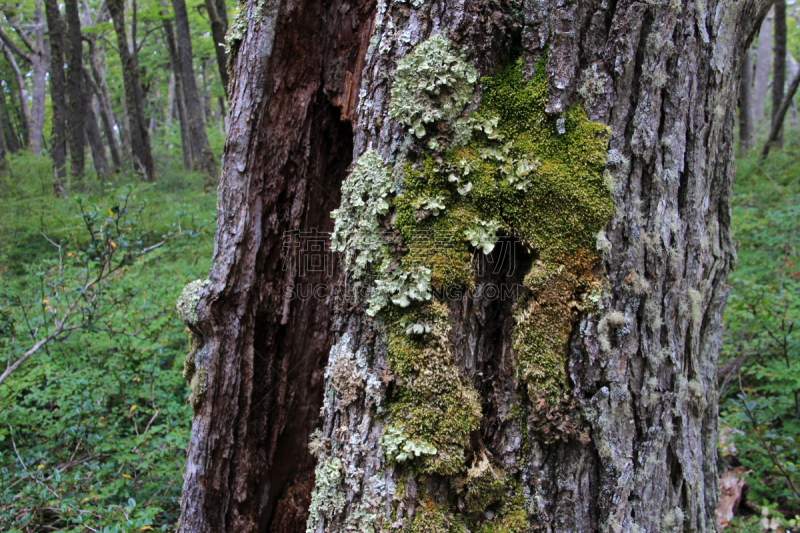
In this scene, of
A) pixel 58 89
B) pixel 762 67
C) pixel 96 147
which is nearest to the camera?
pixel 58 89

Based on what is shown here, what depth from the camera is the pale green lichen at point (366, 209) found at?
1.48 metres

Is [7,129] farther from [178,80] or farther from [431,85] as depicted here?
[431,85]

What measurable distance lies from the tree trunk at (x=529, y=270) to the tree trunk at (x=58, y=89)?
461 inches

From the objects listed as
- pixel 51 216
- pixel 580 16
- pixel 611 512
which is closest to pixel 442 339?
pixel 611 512

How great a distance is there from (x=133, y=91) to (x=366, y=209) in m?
13.7

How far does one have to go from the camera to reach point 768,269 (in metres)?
5.15

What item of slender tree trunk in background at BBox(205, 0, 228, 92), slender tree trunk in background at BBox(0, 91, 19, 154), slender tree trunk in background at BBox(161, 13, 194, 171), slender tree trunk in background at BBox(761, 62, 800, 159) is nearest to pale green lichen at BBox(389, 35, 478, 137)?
slender tree trunk in background at BBox(205, 0, 228, 92)

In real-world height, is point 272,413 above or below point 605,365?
below

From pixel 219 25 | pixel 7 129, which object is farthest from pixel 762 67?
pixel 7 129

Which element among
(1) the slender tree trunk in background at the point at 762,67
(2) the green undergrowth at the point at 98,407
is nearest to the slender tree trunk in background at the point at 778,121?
(2) the green undergrowth at the point at 98,407

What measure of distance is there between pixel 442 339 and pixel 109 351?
4527 millimetres

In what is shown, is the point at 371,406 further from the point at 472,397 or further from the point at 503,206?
the point at 503,206

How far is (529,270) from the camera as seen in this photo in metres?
1.43

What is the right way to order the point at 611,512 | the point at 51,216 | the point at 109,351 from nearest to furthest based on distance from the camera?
the point at 611,512 → the point at 109,351 → the point at 51,216
